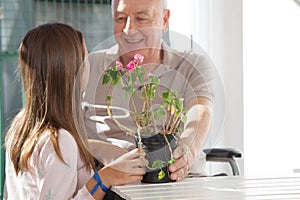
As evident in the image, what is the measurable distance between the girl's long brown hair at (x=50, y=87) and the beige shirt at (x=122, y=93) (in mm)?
118

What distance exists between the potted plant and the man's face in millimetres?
332

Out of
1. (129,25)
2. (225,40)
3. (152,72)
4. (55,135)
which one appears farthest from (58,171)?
(225,40)

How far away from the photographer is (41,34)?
2.00 metres

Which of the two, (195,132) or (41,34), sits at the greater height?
(41,34)

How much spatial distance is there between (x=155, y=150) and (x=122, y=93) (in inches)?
10.1

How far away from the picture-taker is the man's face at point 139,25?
2281mm

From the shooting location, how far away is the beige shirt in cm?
211

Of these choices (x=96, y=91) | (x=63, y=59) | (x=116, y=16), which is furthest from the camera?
(x=116, y=16)

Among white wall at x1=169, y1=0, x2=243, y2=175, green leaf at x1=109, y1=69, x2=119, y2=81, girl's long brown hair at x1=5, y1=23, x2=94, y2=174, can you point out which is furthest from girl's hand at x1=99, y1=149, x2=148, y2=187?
white wall at x1=169, y1=0, x2=243, y2=175
